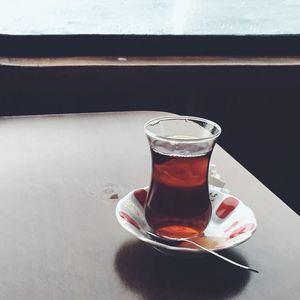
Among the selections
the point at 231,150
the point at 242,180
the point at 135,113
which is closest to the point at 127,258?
the point at 242,180

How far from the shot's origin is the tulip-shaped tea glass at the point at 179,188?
0.70 meters

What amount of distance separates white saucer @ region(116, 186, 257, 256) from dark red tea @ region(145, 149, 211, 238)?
2 centimetres

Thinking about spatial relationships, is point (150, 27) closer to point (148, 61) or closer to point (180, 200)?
point (148, 61)

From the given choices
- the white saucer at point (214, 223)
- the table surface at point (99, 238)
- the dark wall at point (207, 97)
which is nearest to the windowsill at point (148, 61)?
the dark wall at point (207, 97)

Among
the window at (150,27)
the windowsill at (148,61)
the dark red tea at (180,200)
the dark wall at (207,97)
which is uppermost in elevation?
the dark red tea at (180,200)

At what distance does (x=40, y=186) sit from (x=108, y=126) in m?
0.36

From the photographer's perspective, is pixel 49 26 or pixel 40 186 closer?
pixel 40 186

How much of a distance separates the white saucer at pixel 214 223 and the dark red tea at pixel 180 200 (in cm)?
2

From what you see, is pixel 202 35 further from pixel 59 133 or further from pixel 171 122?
pixel 171 122

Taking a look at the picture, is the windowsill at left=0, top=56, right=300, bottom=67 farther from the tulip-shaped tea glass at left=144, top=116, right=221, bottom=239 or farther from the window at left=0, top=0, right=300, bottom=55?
the tulip-shaped tea glass at left=144, top=116, right=221, bottom=239

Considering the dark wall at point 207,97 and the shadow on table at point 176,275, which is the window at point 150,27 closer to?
the dark wall at point 207,97

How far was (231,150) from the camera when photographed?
6.12 feet

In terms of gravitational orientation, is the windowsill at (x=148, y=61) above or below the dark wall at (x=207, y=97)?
above

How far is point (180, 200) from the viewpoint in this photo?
703 millimetres
